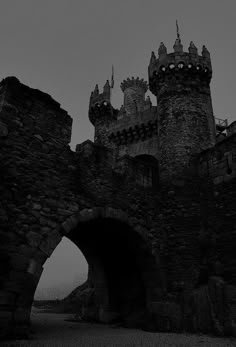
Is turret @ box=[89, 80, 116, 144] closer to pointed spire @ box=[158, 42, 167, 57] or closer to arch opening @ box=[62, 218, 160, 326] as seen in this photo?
pointed spire @ box=[158, 42, 167, 57]

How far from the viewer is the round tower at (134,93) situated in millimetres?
20812

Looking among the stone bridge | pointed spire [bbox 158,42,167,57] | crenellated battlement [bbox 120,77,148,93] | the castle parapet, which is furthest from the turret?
the stone bridge

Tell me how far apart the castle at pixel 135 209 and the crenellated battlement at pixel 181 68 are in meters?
0.04

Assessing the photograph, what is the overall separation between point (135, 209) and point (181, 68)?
5.79 metres

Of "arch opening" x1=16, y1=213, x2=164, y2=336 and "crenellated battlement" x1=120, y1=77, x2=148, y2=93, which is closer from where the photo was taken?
"arch opening" x1=16, y1=213, x2=164, y2=336

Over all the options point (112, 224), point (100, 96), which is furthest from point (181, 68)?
point (100, 96)

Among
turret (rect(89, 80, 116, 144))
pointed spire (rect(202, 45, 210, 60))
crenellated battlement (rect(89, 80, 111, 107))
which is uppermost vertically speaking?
crenellated battlement (rect(89, 80, 111, 107))

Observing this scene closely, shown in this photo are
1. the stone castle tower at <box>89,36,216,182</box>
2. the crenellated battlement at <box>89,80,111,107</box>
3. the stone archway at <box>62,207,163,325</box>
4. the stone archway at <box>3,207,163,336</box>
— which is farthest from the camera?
the crenellated battlement at <box>89,80,111,107</box>

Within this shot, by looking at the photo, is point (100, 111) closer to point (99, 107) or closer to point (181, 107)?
point (99, 107)

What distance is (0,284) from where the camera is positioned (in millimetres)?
5180

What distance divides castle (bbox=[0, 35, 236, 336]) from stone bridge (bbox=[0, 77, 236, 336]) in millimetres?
25

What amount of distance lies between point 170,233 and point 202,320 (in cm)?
243

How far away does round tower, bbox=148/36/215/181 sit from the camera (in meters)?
9.59

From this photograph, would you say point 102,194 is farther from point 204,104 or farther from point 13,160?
point 204,104
